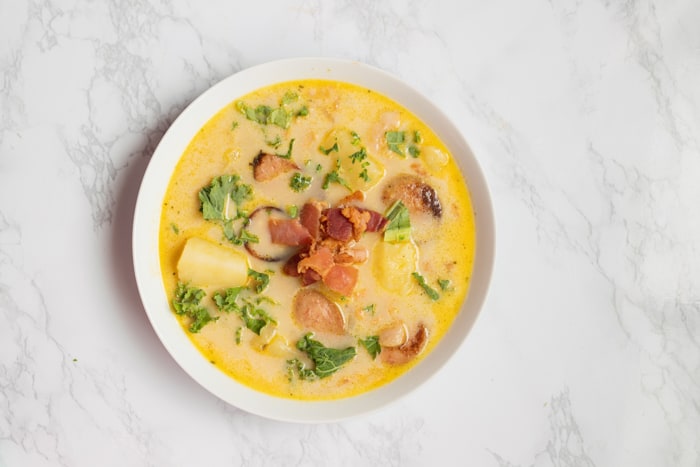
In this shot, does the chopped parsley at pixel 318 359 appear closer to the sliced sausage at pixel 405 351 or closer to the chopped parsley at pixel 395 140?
the sliced sausage at pixel 405 351

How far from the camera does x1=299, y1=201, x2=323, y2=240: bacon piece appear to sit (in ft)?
14.3

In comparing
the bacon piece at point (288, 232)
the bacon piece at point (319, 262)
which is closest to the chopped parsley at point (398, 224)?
the bacon piece at point (319, 262)

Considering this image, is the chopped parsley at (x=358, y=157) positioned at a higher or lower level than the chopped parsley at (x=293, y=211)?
higher

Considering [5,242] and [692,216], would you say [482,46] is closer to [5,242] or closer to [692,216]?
[692,216]

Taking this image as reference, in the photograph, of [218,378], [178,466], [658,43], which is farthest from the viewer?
[658,43]

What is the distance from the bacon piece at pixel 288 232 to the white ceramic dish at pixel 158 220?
2.44 ft

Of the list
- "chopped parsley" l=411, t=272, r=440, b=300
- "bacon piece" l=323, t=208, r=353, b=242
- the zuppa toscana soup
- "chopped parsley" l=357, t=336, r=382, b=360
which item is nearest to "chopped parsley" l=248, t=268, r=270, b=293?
the zuppa toscana soup

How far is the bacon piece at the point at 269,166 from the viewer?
14.4ft

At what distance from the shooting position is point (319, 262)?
4.27 m

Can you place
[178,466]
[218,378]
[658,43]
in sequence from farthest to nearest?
[658,43] < [178,466] < [218,378]

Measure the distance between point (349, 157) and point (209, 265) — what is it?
1.12 m

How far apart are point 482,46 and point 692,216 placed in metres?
1.96

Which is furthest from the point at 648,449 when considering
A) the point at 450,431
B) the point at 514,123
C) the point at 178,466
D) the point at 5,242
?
the point at 5,242

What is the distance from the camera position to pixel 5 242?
457cm
